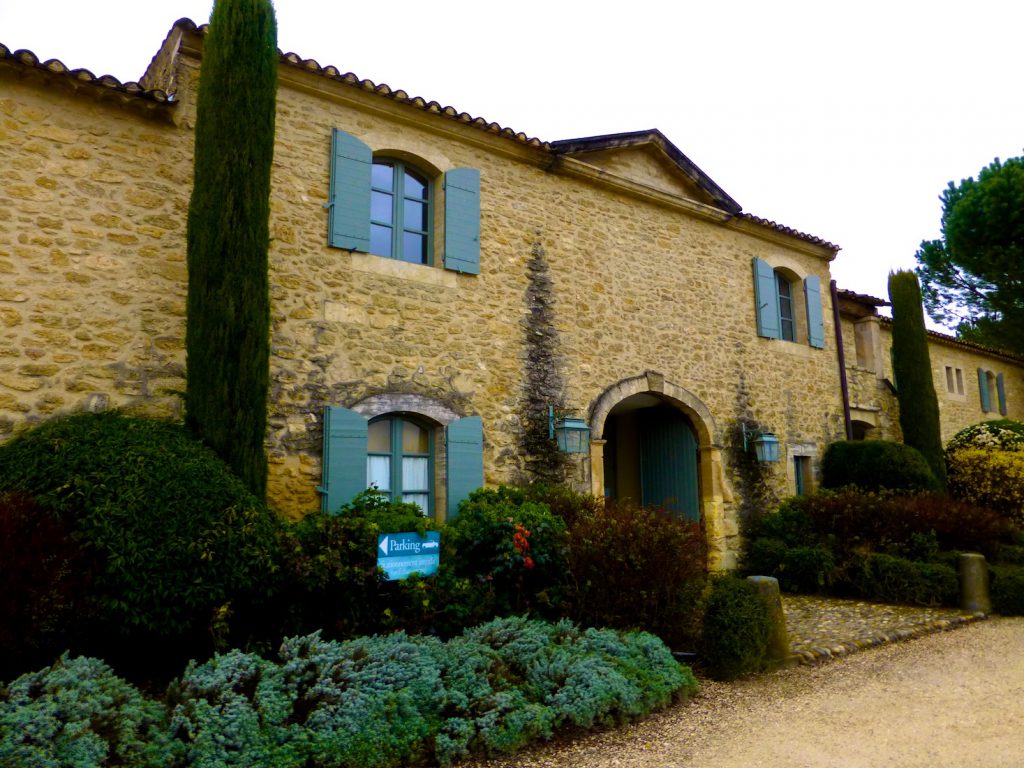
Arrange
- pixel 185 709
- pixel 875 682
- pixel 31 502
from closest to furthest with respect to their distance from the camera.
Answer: pixel 185 709
pixel 31 502
pixel 875 682

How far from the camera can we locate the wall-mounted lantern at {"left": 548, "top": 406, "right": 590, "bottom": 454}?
779cm

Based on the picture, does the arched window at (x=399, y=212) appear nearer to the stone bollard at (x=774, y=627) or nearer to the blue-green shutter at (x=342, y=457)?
the blue-green shutter at (x=342, y=457)

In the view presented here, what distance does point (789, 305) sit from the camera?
1137 centimetres

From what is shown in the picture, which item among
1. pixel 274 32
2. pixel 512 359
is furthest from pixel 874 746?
pixel 274 32

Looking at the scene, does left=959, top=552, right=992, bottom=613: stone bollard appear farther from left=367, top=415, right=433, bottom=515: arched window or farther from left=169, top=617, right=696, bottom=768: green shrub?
left=367, top=415, right=433, bottom=515: arched window

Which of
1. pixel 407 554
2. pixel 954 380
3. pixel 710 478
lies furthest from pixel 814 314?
pixel 407 554

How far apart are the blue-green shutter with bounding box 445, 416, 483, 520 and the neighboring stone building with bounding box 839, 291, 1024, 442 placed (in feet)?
26.1

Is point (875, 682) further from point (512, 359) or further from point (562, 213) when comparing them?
point (562, 213)

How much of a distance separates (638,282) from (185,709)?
7322 millimetres

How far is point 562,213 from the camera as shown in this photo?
28.2 feet

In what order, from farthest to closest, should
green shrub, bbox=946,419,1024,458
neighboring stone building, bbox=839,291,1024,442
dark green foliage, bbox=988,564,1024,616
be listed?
1. neighboring stone building, bbox=839,291,1024,442
2. green shrub, bbox=946,419,1024,458
3. dark green foliage, bbox=988,564,1024,616

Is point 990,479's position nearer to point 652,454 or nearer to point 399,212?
point 652,454

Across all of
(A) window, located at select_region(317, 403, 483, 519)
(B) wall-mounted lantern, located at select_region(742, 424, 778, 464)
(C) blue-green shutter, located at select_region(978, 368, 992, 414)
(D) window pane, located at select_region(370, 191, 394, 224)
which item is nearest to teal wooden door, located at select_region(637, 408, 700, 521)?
(B) wall-mounted lantern, located at select_region(742, 424, 778, 464)

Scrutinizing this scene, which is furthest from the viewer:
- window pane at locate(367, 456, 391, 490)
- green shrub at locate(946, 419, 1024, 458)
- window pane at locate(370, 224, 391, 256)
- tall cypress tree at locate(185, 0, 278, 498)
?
green shrub at locate(946, 419, 1024, 458)
